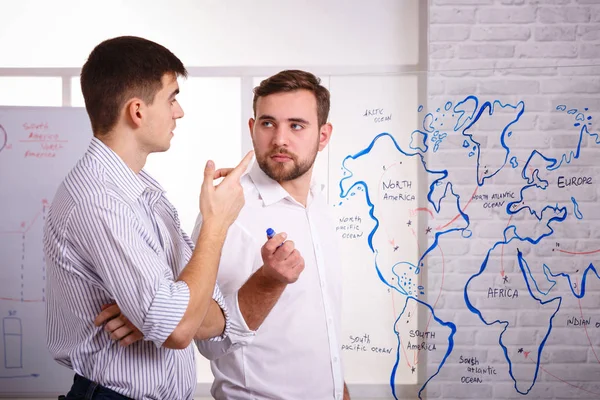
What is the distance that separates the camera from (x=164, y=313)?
1.08 meters

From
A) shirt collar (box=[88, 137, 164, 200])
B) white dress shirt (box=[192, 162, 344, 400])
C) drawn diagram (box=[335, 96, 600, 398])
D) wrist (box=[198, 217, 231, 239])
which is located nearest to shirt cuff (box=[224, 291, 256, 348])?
white dress shirt (box=[192, 162, 344, 400])

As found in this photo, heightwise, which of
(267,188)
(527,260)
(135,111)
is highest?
(135,111)

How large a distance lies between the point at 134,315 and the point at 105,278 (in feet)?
0.28

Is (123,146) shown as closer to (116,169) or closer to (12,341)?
(116,169)

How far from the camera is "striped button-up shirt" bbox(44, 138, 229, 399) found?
1.08m

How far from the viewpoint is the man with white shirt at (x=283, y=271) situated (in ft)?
4.89

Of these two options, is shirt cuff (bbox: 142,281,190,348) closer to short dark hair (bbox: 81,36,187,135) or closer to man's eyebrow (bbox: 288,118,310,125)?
short dark hair (bbox: 81,36,187,135)

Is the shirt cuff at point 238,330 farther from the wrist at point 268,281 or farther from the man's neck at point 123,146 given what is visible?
the man's neck at point 123,146

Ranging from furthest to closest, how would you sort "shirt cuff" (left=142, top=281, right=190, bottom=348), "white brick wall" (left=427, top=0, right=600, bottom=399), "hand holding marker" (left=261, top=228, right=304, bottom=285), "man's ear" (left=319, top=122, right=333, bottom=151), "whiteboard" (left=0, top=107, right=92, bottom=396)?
"whiteboard" (left=0, top=107, right=92, bottom=396)
"white brick wall" (left=427, top=0, right=600, bottom=399)
"man's ear" (left=319, top=122, right=333, bottom=151)
"hand holding marker" (left=261, top=228, right=304, bottom=285)
"shirt cuff" (left=142, top=281, right=190, bottom=348)

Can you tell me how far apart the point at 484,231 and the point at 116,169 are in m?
1.80

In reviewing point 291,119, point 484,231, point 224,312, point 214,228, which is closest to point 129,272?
point 214,228

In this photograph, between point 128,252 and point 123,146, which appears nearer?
point 128,252

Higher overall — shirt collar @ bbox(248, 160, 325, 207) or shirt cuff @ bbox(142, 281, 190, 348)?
shirt collar @ bbox(248, 160, 325, 207)

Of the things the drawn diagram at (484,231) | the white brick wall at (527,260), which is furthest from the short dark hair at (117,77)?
the white brick wall at (527,260)
